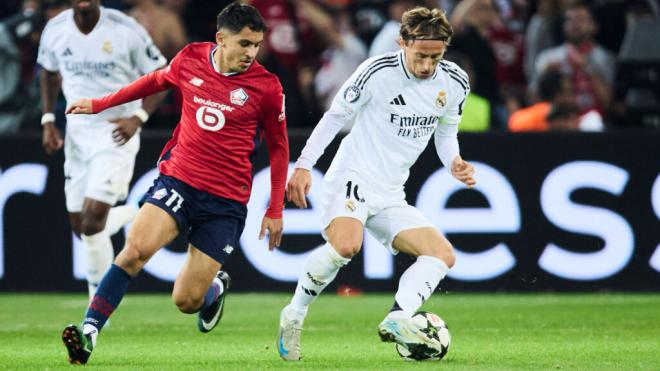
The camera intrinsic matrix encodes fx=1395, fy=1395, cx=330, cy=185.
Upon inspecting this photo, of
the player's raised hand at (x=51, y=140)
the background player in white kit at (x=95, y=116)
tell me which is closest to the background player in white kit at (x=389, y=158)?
the background player in white kit at (x=95, y=116)

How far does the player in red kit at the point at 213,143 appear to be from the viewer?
7746mm

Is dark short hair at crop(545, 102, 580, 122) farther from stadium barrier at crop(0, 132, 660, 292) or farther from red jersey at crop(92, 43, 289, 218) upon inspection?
red jersey at crop(92, 43, 289, 218)

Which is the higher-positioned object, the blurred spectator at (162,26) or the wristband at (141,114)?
the wristband at (141,114)

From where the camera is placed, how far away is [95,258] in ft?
34.4

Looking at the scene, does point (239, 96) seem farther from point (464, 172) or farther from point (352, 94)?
point (464, 172)

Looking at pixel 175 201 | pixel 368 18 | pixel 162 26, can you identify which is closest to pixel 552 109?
pixel 368 18

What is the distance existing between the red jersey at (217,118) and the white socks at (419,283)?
0.83 metres

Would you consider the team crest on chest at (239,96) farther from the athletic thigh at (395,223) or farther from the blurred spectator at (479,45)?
the blurred spectator at (479,45)

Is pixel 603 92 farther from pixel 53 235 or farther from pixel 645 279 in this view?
pixel 53 235

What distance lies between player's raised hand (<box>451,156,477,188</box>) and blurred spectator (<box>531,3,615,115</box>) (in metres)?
6.59

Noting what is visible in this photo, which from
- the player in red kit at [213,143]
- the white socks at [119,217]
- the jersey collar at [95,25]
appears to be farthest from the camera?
the white socks at [119,217]

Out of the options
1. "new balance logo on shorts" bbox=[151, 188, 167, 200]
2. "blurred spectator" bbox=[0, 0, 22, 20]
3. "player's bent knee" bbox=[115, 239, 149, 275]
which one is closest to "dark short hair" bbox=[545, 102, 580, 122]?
"blurred spectator" bbox=[0, 0, 22, 20]

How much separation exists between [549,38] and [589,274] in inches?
145

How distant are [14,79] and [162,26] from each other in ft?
5.21
